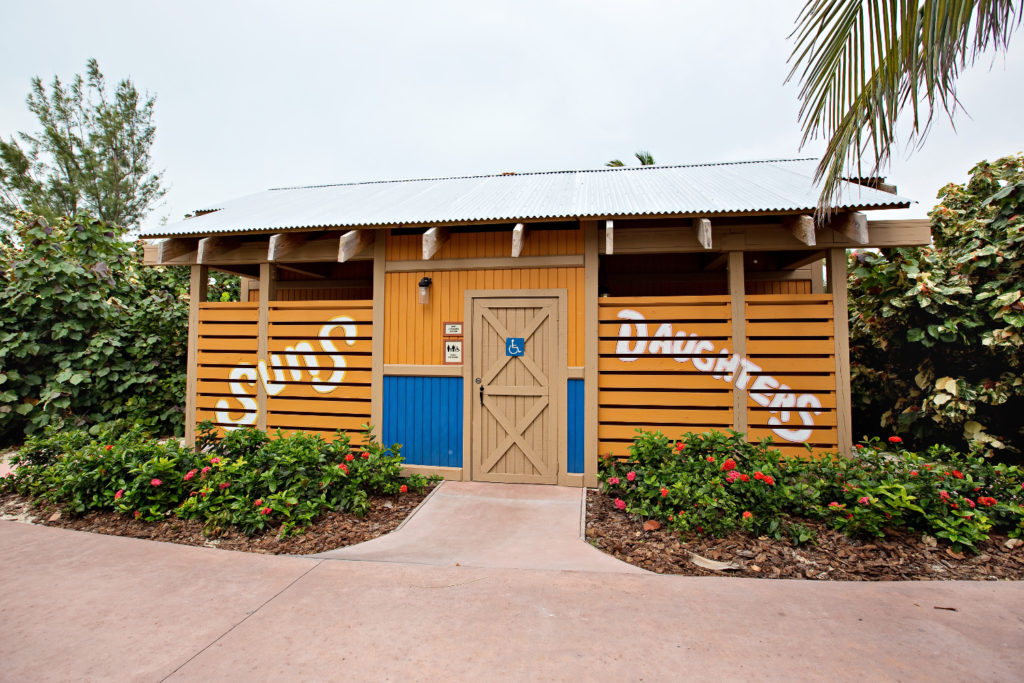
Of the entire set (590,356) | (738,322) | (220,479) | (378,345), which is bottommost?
(220,479)

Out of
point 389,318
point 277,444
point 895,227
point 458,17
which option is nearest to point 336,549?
point 277,444

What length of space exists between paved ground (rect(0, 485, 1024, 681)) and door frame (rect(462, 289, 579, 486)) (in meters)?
1.75

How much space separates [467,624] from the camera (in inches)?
98.3

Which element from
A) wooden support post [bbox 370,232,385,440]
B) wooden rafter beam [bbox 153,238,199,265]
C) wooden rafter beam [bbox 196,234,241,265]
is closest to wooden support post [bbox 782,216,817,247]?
wooden support post [bbox 370,232,385,440]

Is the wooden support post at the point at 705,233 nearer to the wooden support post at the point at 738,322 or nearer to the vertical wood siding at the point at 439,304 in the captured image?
the wooden support post at the point at 738,322

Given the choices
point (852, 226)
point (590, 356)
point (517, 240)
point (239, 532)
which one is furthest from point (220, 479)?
point (852, 226)

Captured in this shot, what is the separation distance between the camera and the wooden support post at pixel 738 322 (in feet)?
15.7

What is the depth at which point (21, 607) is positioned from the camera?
8.84ft

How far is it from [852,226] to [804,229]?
1.72ft

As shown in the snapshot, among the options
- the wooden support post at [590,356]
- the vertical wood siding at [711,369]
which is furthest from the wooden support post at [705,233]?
the wooden support post at [590,356]

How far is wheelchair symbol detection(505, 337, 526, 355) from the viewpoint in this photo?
5.09 m

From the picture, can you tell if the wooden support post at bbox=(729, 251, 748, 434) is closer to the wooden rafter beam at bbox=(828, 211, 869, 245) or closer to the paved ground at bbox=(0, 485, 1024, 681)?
the wooden rafter beam at bbox=(828, 211, 869, 245)

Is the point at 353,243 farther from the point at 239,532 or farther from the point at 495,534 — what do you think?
→ the point at 495,534

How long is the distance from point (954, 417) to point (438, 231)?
5845 mm
